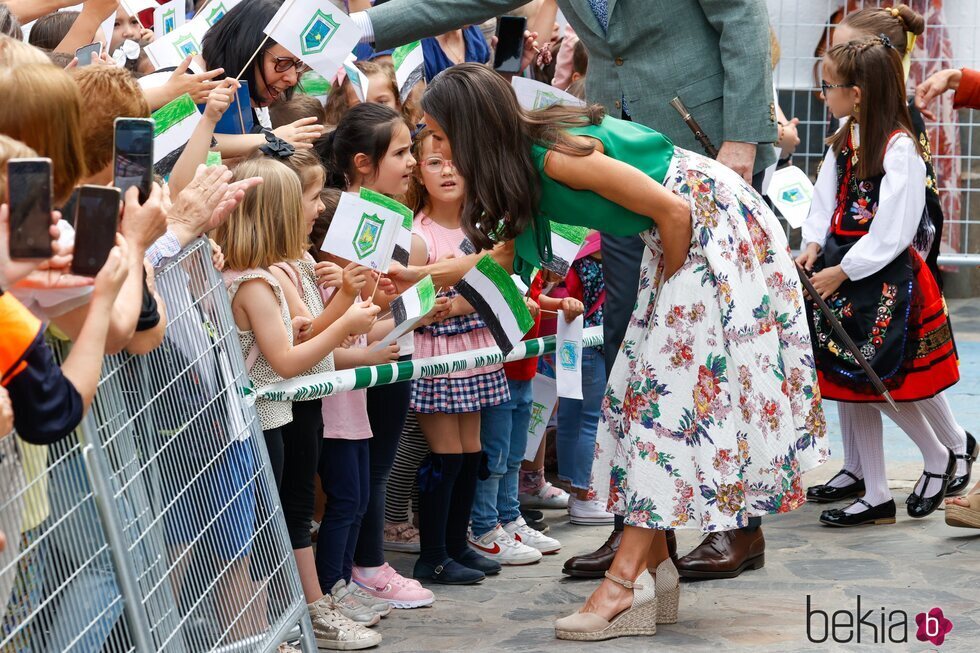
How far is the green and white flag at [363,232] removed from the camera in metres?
3.49

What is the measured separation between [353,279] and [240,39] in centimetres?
101

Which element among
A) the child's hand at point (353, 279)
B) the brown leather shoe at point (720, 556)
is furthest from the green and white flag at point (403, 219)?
the brown leather shoe at point (720, 556)

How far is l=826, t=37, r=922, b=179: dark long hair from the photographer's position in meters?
4.79

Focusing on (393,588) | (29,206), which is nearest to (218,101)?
(393,588)

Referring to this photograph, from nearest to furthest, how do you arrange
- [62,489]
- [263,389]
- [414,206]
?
[62,489] < [263,389] < [414,206]

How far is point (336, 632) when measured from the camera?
3.58 meters

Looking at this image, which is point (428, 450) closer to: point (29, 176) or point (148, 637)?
point (148, 637)

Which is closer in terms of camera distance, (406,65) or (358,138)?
(358,138)

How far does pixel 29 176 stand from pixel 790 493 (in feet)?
7.65

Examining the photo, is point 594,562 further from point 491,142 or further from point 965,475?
point 965,475

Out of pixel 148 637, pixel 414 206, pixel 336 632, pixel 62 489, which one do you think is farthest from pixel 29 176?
pixel 414 206

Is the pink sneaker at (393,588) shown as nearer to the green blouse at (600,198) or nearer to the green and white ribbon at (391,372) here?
the green and white ribbon at (391,372)

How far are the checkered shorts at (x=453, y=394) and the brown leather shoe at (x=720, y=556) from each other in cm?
79

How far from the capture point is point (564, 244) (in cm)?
396
